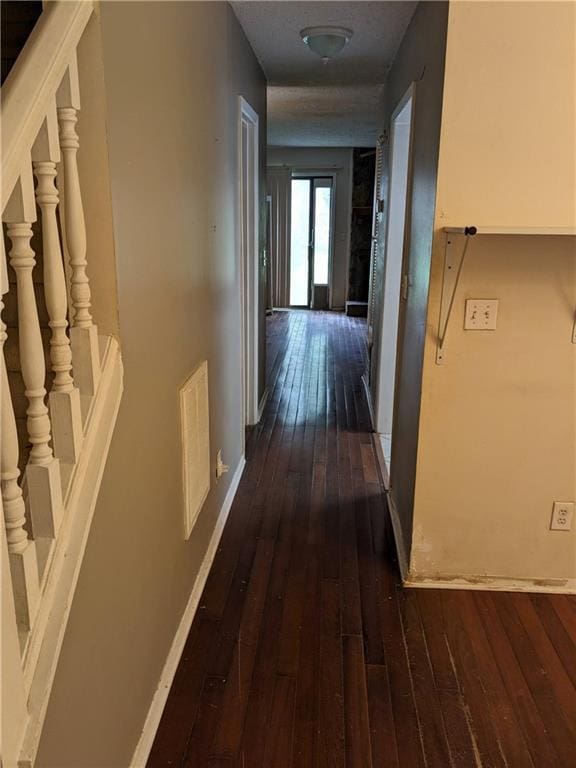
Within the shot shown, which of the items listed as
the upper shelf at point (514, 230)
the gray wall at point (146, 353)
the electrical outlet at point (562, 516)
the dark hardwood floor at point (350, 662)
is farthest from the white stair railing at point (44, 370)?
the electrical outlet at point (562, 516)

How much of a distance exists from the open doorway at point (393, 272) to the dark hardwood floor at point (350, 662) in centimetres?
82

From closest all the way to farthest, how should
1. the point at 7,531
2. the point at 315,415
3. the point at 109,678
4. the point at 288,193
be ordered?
1. the point at 7,531
2. the point at 109,678
3. the point at 315,415
4. the point at 288,193

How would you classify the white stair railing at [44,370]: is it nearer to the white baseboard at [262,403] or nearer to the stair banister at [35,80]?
the stair banister at [35,80]

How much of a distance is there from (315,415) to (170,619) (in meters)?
2.64

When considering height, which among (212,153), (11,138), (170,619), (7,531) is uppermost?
(212,153)

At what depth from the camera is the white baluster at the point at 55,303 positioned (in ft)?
3.38

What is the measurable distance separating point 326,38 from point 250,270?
4.66 feet

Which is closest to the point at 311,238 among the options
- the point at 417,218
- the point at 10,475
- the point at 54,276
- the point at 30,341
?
the point at 417,218

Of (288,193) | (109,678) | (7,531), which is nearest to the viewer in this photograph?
(7,531)

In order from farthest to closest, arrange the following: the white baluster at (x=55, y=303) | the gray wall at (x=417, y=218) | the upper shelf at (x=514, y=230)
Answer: the gray wall at (x=417, y=218), the upper shelf at (x=514, y=230), the white baluster at (x=55, y=303)

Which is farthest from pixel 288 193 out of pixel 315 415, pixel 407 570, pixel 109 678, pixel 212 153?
pixel 109 678

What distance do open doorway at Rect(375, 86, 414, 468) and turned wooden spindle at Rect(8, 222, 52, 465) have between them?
2.18m

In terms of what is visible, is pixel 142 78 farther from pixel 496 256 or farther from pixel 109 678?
pixel 109 678

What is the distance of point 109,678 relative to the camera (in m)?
1.38
